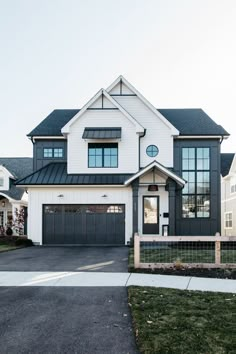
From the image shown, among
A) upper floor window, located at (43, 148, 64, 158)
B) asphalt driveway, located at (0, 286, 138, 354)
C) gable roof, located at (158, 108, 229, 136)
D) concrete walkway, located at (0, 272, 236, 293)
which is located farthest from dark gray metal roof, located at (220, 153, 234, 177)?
asphalt driveway, located at (0, 286, 138, 354)

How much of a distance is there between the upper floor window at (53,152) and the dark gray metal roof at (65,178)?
144 centimetres

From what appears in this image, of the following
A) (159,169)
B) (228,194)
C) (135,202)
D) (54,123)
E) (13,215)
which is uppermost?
(54,123)

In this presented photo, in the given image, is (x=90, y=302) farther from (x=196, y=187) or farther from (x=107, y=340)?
(x=196, y=187)

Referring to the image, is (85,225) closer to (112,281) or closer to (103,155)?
(103,155)

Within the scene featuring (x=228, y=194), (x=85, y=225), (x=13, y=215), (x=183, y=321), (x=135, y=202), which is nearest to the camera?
(x=183, y=321)

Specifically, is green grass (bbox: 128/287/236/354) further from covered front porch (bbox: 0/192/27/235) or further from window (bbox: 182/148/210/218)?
covered front porch (bbox: 0/192/27/235)

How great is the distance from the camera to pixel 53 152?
21.5 meters

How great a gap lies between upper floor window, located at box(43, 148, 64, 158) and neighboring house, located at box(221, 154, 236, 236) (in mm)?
16429

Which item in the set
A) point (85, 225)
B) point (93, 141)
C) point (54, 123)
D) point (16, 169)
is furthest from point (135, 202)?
point (16, 169)

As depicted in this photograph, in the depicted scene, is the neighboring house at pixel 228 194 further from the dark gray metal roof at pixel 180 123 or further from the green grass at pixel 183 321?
the green grass at pixel 183 321

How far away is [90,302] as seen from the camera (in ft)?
21.0

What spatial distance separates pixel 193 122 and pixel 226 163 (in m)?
12.0

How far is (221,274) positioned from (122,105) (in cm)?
1450

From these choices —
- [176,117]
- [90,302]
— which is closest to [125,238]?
[176,117]
